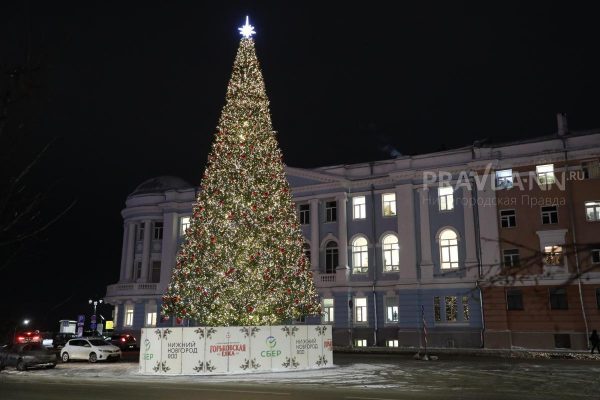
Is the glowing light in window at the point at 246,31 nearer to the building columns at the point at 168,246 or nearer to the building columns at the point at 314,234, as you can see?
the building columns at the point at 314,234

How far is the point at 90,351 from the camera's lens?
98.3ft

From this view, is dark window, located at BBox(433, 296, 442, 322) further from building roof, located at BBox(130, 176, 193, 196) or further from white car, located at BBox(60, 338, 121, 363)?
building roof, located at BBox(130, 176, 193, 196)

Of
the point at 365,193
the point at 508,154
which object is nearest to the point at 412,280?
the point at 365,193

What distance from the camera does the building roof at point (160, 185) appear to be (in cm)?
5398

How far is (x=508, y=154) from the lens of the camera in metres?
38.2

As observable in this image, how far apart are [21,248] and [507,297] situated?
3479cm

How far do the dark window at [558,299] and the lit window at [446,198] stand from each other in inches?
354

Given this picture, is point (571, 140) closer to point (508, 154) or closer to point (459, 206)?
point (508, 154)

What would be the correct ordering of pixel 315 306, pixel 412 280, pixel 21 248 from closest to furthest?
pixel 21 248 < pixel 315 306 < pixel 412 280

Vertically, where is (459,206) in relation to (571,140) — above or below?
below

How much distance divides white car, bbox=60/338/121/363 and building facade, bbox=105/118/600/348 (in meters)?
15.4

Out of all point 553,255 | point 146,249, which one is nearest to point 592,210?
point 553,255

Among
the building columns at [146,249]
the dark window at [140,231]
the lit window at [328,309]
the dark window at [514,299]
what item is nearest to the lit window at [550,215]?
the dark window at [514,299]

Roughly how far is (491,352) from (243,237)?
18730 mm
